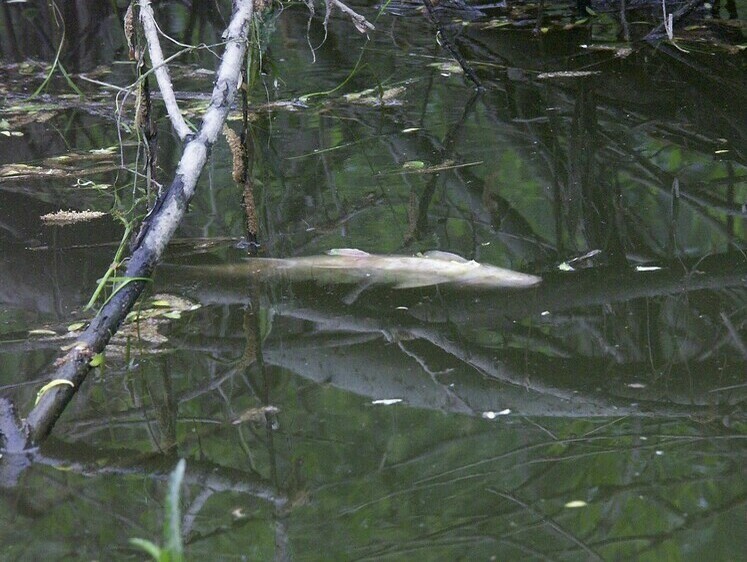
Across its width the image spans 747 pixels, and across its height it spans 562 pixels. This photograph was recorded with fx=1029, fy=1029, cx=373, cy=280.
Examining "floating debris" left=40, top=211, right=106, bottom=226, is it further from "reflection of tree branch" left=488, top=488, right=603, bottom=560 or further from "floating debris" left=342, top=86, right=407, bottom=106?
"reflection of tree branch" left=488, top=488, right=603, bottom=560

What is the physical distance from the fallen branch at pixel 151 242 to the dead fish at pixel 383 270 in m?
0.67

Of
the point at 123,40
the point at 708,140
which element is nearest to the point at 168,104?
the point at 708,140

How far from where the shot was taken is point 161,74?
441 cm

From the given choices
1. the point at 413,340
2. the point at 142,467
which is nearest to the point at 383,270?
the point at 413,340

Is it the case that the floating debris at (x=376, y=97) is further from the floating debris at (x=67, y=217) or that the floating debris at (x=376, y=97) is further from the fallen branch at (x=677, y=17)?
the floating debris at (x=67, y=217)

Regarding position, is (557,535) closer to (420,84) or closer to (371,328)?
(371,328)

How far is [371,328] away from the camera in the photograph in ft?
13.2

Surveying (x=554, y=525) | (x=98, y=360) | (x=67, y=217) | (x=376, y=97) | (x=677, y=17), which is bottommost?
(x=554, y=525)

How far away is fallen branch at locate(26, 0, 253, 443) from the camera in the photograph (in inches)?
124

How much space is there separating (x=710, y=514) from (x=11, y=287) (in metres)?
3.06

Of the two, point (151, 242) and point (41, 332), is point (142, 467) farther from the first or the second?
point (41, 332)

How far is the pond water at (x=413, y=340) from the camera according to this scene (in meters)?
2.79

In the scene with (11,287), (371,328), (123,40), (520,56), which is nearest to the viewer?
(371,328)

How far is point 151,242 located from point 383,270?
→ 1134mm
